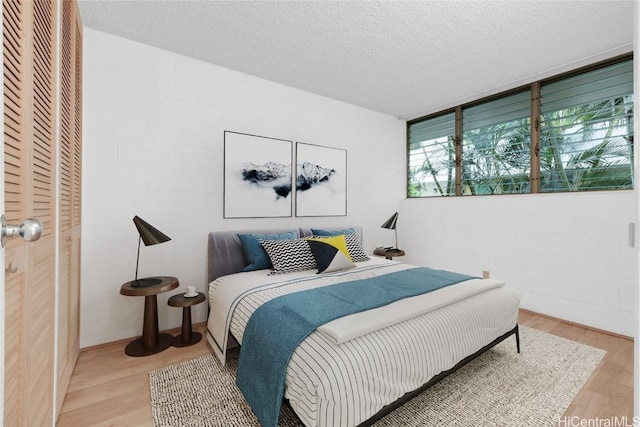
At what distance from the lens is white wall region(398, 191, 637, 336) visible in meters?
2.62

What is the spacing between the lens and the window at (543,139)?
109 inches

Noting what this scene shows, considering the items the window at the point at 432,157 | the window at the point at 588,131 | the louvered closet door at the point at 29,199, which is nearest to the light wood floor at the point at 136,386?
the louvered closet door at the point at 29,199

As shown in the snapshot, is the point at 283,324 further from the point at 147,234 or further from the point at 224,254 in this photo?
the point at 224,254

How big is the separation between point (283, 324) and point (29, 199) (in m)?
1.18

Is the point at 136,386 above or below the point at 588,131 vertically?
below

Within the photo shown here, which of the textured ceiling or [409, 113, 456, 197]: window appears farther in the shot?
[409, 113, 456, 197]: window

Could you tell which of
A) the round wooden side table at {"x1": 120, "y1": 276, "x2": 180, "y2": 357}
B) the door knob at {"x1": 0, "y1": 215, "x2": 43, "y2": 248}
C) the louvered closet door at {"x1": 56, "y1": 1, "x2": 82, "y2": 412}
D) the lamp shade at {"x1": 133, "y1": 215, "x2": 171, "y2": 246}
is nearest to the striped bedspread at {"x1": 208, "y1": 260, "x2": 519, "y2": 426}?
the round wooden side table at {"x1": 120, "y1": 276, "x2": 180, "y2": 357}

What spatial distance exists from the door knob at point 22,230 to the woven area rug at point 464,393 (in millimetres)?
1366

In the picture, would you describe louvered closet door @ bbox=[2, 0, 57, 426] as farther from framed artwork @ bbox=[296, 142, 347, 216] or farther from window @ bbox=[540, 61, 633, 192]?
window @ bbox=[540, 61, 633, 192]

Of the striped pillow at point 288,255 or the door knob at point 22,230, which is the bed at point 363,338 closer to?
the striped pillow at point 288,255

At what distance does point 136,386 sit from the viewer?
1.89 m

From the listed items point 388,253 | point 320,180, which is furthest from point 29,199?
point 388,253

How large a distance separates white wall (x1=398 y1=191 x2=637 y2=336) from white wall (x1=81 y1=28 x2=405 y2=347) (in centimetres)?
224

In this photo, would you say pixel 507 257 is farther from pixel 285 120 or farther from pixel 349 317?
pixel 285 120
